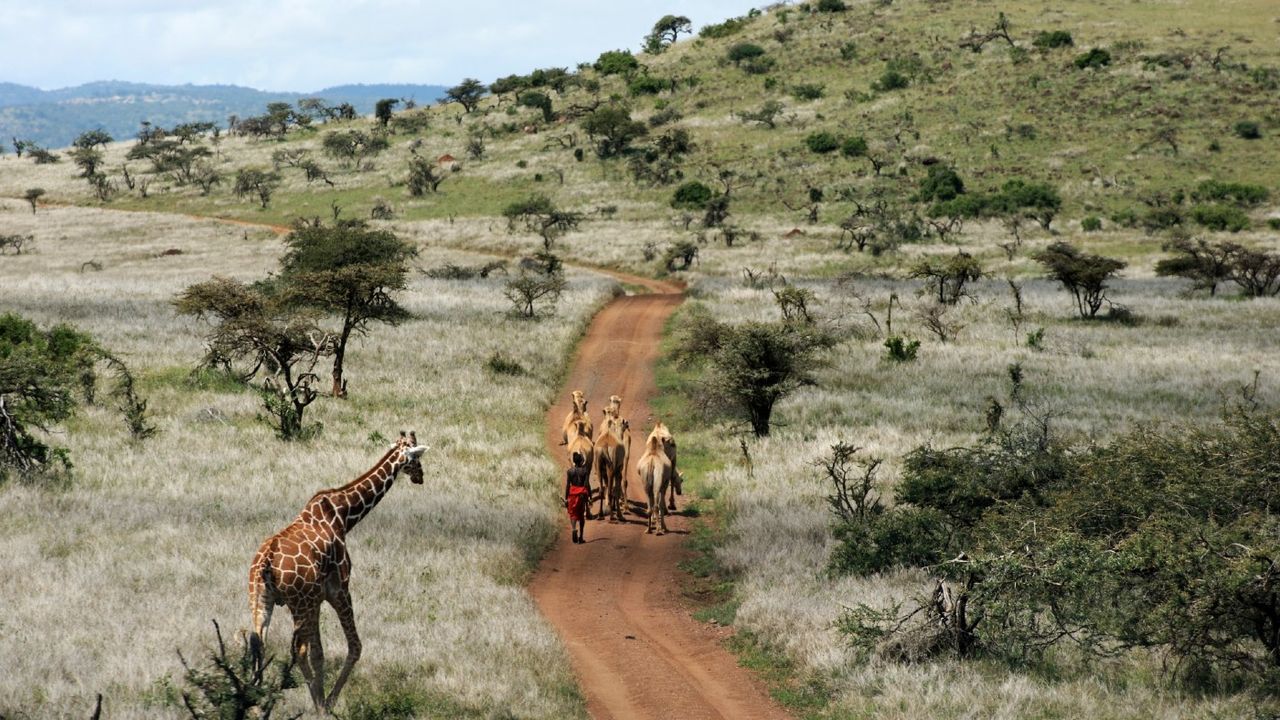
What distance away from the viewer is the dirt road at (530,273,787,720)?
11164mm

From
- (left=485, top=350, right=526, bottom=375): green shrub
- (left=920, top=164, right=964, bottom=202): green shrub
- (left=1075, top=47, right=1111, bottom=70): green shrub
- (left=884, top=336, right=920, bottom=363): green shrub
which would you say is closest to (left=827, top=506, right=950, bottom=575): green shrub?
(left=485, top=350, right=526, bottom=375): green shrub

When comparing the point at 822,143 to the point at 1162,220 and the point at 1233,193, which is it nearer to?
the point at 1162,220

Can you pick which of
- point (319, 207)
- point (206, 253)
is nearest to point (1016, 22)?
point (319, 207)

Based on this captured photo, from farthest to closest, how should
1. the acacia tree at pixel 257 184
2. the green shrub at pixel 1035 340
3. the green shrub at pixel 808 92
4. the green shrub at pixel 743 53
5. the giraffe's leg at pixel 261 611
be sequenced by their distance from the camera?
the green shrub at pixel 743 53 → the green shrub at pixel 808 92 → the acacia tree at pixel 257 184 → the green shrub at pixel 1035 340 → the giraffe's leg at pixel 261 611

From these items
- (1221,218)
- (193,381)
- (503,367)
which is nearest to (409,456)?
(193,381)

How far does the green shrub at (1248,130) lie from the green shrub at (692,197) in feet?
123

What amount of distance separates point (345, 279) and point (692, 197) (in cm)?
4597

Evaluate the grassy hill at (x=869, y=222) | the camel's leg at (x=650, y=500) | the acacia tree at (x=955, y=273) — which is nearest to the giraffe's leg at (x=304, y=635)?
the grassy hill at (x=869, y=222)

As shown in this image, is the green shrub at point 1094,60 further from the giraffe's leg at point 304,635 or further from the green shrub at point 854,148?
the giraffe's leg at point 304,635

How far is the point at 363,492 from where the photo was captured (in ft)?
34.0

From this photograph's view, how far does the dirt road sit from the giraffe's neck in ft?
10.5

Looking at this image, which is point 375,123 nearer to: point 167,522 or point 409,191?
point 409,191

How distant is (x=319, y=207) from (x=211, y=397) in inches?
2188

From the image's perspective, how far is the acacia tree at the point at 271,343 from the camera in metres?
21.9
